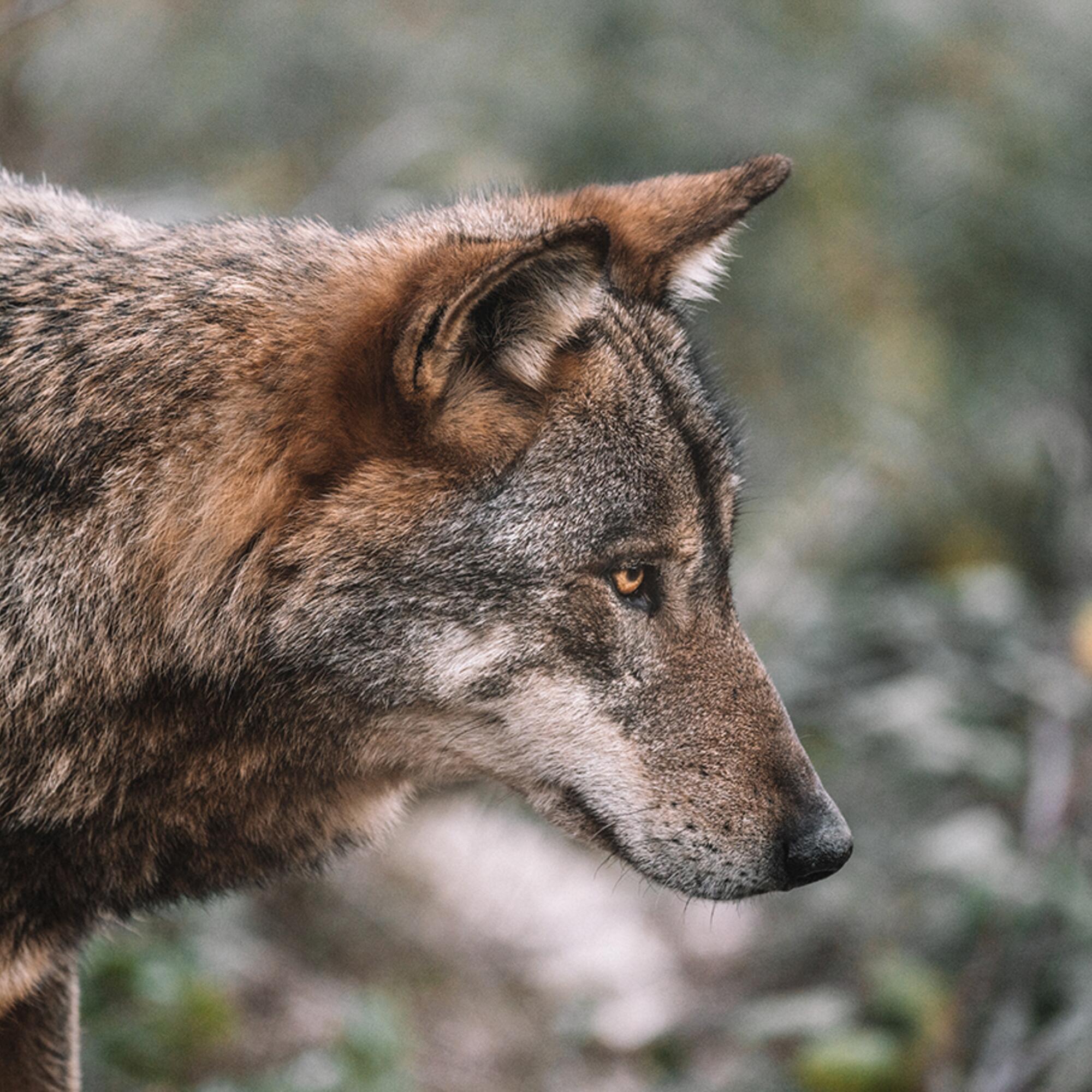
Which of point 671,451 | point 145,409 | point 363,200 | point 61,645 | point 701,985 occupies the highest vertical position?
point 145,409

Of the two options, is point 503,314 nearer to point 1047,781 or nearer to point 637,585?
point 637,585

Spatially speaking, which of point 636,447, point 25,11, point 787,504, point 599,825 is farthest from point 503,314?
point 787,504

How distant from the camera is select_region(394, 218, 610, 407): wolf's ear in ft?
7.07

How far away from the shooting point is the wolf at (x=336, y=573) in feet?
7.47

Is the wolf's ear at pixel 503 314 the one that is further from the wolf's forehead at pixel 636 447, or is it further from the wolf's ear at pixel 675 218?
the wolf's ear at pixel 675 218

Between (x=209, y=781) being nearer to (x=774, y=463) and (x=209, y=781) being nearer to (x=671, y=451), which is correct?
(x=671, y=451)

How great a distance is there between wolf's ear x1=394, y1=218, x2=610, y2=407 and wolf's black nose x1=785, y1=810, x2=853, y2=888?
109 cm

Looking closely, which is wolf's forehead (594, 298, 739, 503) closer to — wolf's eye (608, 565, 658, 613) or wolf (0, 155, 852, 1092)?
wolf (0, 155, 852, 1092)

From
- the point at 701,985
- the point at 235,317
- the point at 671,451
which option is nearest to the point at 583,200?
the point at 671,451

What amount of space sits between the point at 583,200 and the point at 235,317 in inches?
38.1

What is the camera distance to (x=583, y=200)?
295 centimetres

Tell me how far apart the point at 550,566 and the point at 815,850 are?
32.6 inches

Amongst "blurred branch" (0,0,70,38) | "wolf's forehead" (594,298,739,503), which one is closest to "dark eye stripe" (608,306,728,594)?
"wolf's forehead" (594,298,739,503)

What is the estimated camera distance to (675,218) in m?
2.86
